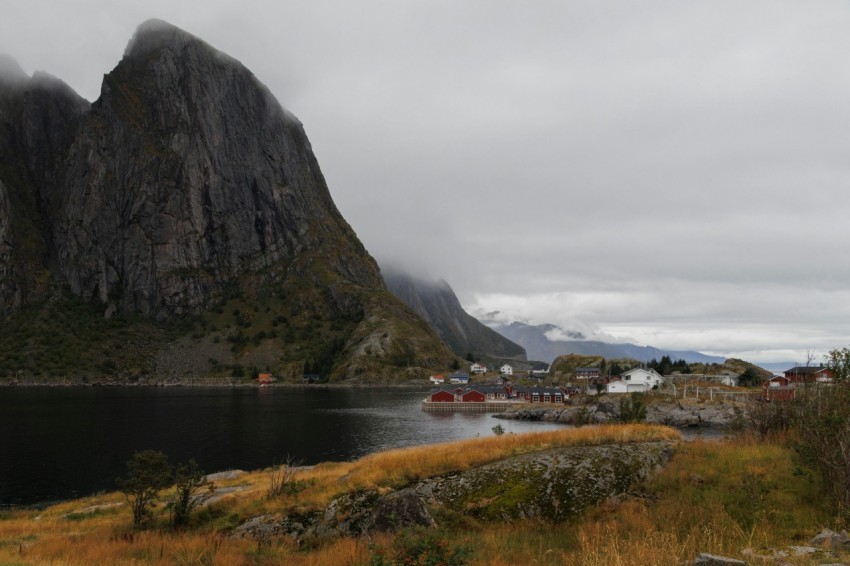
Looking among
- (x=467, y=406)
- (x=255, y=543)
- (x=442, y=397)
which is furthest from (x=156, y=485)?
(x=467, y=406)

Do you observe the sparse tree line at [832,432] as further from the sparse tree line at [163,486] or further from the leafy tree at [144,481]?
the leafy tree at [144,481]

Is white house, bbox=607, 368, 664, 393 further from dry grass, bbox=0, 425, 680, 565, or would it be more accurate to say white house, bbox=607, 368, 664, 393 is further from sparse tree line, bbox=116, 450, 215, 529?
sparse tree line, bbox=116, 450, 215, 529

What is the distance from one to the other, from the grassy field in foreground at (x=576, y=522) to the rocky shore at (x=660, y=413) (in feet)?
212

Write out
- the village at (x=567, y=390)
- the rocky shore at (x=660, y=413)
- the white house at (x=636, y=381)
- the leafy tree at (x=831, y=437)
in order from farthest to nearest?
the white house at (x=636, y=381) → the village at (x=567, y=390) → the rocky shore at (x=660, y=413) → the leafy tree at (x=831, y=437)

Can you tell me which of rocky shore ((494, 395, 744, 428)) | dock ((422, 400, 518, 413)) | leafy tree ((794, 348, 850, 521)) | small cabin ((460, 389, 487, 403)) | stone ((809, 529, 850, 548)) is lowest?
dock ((422, 400, 518, 413))

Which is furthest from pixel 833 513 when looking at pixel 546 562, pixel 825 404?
pixel 546 562

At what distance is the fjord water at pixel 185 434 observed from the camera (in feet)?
175

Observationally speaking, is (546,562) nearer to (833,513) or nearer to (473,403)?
(833,513)

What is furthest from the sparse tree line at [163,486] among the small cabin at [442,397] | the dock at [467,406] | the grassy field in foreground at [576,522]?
the small cabin at [442,397]

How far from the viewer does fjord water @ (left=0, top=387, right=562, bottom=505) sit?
175ft

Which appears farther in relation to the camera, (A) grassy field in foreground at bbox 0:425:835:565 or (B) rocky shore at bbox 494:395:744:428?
(B) rocky shore at bbox 494:395:744:428

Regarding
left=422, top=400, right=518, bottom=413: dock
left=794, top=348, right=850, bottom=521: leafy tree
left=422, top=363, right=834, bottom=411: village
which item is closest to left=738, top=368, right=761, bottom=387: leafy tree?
left=422, top=363, right=834, bottom=411: village

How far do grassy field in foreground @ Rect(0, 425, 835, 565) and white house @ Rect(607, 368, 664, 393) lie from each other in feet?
370

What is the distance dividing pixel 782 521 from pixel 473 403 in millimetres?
133997
